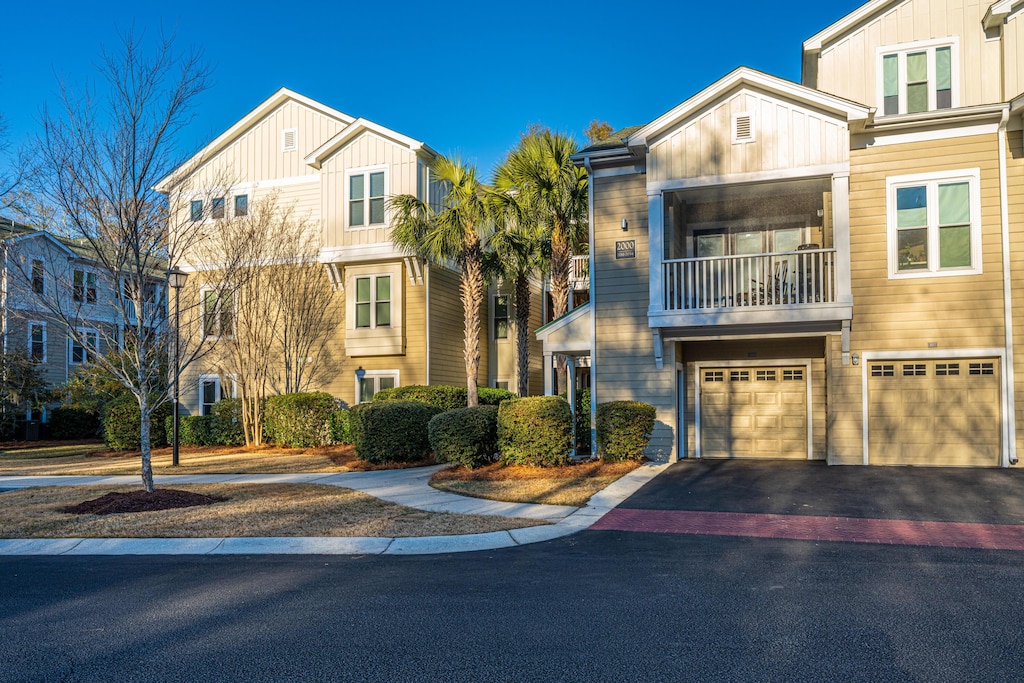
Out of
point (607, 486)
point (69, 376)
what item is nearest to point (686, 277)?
point (607, 486)

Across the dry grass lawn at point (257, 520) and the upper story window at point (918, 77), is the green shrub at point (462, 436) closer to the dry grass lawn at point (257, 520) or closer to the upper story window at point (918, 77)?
the dry grass lawn at point (257, 520)

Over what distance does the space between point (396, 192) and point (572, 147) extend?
5.17m

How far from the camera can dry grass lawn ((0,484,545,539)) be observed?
880 centimetres

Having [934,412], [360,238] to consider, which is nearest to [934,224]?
[934,412]

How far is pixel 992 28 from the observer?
14.2 metres

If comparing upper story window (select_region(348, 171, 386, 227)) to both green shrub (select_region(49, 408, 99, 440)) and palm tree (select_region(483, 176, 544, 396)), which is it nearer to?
palm tree (select_region(483, 176, 544, 396))

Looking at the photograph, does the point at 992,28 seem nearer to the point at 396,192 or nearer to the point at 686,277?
the point at 686,277

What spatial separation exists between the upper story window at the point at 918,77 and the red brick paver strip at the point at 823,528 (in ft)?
30.7

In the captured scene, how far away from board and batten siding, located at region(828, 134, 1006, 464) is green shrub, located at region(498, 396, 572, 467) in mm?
5188

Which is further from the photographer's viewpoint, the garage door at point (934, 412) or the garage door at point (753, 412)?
the garage door at point (753, 412)

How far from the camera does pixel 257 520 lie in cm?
946

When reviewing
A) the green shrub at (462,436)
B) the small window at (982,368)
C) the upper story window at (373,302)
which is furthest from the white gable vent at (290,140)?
the small window at (982,368)

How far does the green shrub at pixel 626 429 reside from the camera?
46.1 ft

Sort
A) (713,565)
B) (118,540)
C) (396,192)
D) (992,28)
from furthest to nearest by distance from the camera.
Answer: (396,192), (992,28), (118,540), (713,565)
